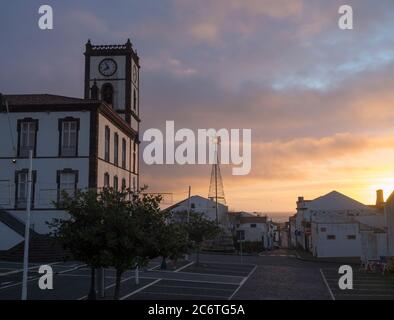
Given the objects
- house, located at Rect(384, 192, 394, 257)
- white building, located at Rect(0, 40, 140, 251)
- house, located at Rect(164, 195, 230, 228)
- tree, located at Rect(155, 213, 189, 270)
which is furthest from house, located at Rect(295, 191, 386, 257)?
tree, located at Rect(155, 213, 189, 270)

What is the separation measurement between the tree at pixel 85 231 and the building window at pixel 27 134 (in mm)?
24005

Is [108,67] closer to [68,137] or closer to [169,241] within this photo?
[68,137]

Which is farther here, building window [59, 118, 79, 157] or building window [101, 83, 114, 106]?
building window [101, 83, 114, 106]

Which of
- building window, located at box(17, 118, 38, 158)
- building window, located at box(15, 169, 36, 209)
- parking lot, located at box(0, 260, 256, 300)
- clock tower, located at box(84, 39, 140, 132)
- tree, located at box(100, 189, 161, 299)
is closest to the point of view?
tree, located at box(100, 189, 161, 299)

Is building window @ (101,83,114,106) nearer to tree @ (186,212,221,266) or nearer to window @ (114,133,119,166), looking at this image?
window @ (114,133,119,166)

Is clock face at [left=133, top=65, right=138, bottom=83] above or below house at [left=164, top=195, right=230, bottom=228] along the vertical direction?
above

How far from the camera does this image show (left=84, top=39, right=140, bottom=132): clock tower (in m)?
52.0

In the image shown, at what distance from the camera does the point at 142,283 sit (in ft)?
83.7

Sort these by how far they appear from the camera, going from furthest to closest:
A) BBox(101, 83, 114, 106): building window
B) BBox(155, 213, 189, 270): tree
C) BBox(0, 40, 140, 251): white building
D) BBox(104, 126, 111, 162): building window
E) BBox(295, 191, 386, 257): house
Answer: BBox(101, 83, 114, 106): building window
BBox(104, 126, 111, 162): building window
BBox(295, 191, 386, 257): house
BBox(0, 40, 140, 251): white building
BBox(155, 213, 189, 270): tree

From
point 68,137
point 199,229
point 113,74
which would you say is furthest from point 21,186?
point 113,74

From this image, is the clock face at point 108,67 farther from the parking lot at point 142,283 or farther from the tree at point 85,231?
the tree at point 85,231

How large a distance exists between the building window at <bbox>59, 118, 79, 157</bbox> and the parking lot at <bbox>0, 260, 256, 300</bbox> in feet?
35.3

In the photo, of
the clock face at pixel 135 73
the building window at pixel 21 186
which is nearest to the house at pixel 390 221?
the building window at pixel 21 186

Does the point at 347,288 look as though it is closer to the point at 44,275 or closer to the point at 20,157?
the point at 44,275
